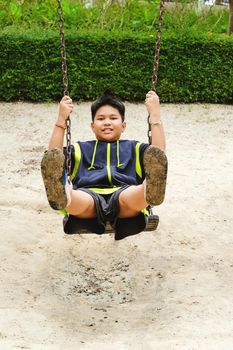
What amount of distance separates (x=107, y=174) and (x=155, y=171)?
1.97 ft

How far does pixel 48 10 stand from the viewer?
36.4 feet

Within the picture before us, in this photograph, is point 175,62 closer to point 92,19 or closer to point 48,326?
point 92,19

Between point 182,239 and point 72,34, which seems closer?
point 182,239

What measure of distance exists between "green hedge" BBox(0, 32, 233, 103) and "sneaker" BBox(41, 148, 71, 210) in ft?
19.9

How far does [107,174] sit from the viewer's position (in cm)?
388

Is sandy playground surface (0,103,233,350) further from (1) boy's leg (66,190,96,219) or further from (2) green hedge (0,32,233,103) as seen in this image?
(2) green hedge (0,32,233,103)

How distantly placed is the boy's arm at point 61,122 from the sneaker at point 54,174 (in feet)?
1.35

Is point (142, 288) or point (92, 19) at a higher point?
point (92, 19)

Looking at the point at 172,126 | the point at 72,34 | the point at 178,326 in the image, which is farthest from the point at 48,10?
the point at 178,326

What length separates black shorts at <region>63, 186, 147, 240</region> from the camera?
12.1 feet

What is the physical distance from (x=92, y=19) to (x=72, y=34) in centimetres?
181

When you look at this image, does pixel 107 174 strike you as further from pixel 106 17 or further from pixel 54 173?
pixel 106 17

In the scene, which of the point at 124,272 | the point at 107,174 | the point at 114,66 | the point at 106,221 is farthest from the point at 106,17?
the point at 106,221

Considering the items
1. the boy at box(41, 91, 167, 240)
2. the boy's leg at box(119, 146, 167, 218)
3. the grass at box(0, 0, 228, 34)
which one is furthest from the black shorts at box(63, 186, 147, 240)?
the grass at box(0, 0, 228, 34)
